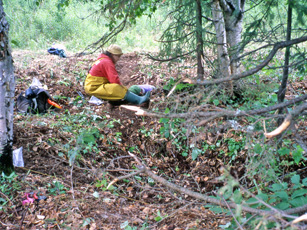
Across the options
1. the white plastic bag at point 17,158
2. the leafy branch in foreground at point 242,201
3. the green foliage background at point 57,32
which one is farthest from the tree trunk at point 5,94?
the green foliage background at point 57,32

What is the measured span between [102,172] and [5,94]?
1452 mm

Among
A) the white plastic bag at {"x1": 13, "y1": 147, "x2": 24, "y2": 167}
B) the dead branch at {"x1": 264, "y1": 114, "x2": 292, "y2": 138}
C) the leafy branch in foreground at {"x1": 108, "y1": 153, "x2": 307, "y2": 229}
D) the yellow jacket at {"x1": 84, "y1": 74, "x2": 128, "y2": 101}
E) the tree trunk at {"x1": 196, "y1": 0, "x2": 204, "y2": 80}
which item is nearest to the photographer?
the leafy branch in foreground at {"x1": 108, "y1": 153, "x2": 307, "y2": 229}

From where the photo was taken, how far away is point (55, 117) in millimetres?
5352

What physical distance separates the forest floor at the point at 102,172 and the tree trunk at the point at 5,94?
0.39 m

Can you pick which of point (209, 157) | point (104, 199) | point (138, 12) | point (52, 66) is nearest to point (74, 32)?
point (52, 66)

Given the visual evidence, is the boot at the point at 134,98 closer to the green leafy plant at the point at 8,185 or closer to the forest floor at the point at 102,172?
the forest floor at the point at 102,172

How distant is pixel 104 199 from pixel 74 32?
8897mm

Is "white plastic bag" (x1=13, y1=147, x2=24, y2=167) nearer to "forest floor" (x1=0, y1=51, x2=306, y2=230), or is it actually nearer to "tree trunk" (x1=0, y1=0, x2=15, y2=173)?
"forest floor" (x1=0, y1=51, x2=306, y2=230)

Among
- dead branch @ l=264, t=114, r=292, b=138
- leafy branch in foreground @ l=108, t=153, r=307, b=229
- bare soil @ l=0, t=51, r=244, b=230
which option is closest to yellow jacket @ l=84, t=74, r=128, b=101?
bare soil @ l=0, t=51, r=244, b=230

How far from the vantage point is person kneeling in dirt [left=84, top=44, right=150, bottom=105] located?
5.97m

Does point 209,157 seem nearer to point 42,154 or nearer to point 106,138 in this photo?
point 106,138

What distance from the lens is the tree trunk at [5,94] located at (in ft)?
10.6

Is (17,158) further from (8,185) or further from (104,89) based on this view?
(104,89)

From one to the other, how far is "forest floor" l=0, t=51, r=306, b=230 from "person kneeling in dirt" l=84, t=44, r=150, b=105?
24 centimetres
